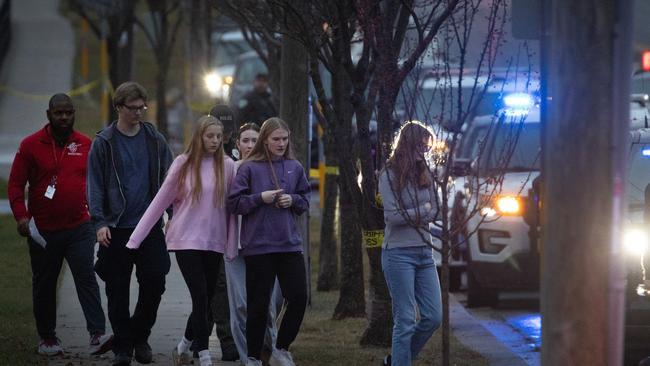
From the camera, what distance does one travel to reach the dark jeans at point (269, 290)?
961 cm

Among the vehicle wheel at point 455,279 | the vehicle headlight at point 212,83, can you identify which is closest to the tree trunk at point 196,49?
the vehicle headlight at point 212,83

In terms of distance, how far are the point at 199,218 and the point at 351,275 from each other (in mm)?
3603

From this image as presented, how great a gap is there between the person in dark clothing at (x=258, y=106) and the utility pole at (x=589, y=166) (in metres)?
10.9

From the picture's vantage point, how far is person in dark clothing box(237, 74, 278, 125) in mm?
17469

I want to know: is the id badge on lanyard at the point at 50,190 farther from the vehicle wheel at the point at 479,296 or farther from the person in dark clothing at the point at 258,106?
the person in dark clothing at the point at 258,106

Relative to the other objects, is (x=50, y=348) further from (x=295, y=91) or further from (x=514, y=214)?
(x=514, y=214)

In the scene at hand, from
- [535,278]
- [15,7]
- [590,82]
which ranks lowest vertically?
[535,278]

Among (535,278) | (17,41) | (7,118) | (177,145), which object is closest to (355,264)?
(535,278)

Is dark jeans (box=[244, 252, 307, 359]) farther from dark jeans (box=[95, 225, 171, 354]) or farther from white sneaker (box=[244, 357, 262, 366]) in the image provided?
dark jeans (box=[95, 225, 171, 354])

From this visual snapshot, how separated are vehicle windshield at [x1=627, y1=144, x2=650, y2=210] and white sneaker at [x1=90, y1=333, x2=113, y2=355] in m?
3.91

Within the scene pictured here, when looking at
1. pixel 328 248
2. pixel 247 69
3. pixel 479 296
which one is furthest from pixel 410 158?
pixel 247 69

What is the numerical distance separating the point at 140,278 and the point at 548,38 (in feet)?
14.2

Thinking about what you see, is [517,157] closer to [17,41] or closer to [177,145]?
[177,145]

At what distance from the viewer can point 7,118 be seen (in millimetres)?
30719
